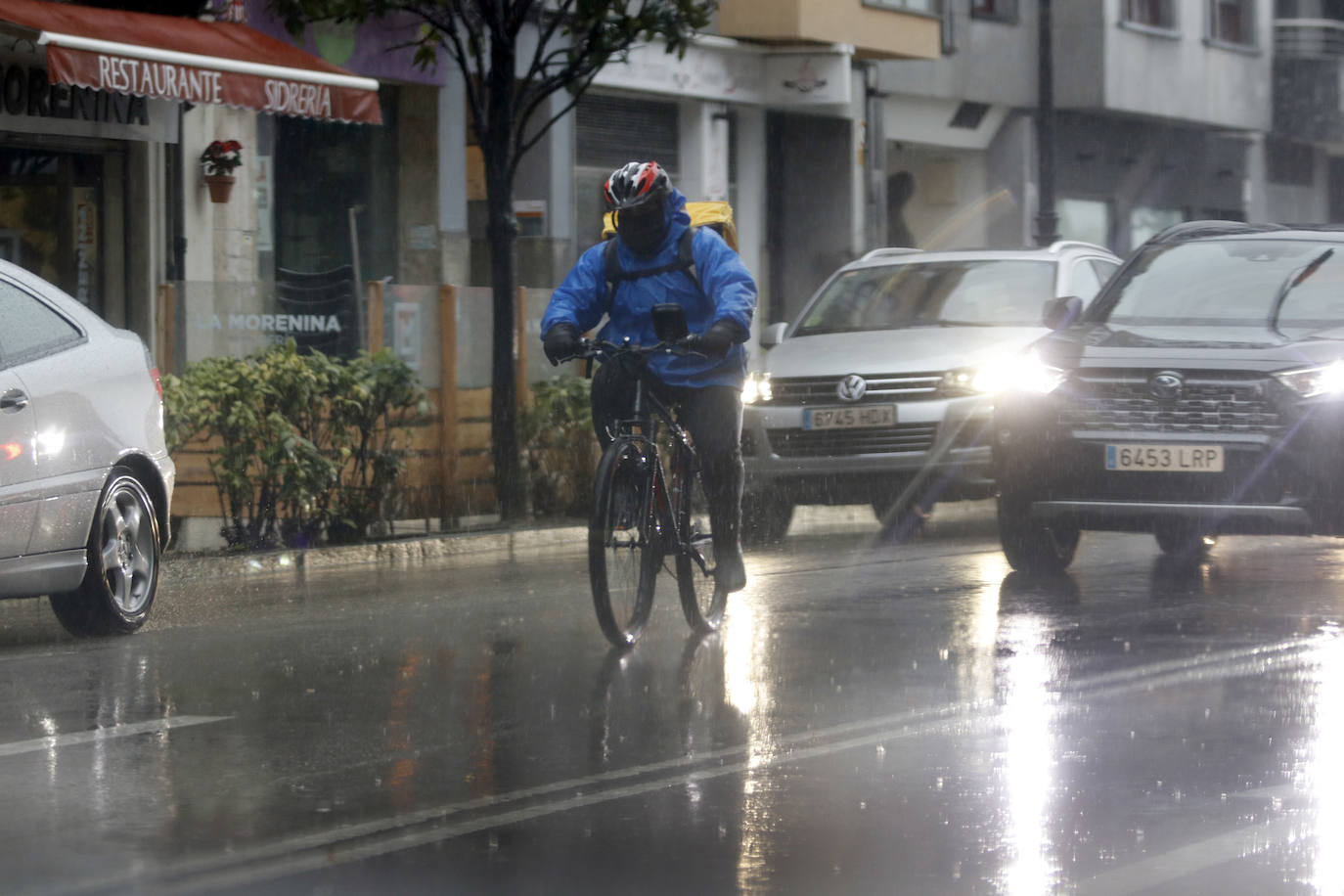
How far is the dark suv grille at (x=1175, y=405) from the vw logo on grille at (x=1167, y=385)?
0.7 inches

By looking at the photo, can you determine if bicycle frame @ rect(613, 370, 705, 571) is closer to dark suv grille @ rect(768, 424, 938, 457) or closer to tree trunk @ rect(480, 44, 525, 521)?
dark suv grille @ rect(768, 424, 938, 457)

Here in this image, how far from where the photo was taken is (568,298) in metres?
9.45

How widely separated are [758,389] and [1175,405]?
427 centimetres

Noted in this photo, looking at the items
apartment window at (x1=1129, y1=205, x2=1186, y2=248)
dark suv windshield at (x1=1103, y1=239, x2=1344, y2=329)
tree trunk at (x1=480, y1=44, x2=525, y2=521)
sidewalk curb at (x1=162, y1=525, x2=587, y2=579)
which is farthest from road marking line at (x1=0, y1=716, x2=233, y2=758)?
apartment window at (x1=1129, y1=205, x2=1186, y2=248)

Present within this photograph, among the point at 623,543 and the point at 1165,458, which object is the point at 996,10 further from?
the point at 623,543

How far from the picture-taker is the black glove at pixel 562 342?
9188mm

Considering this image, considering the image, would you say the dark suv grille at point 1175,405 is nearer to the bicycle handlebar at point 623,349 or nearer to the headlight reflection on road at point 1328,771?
the headlight reflection on road at point 1328,771

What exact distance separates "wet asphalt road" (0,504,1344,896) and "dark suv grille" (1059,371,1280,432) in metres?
0.76

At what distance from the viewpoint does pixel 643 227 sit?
9.23 meters

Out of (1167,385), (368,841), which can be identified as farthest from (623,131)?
(368,841)

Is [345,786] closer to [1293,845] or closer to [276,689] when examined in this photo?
[276,689]

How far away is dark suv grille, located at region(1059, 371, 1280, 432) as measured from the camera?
10.8m

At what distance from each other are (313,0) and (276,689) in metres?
7.69

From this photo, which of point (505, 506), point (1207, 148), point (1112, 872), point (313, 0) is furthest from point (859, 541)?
point (1207, 148)
